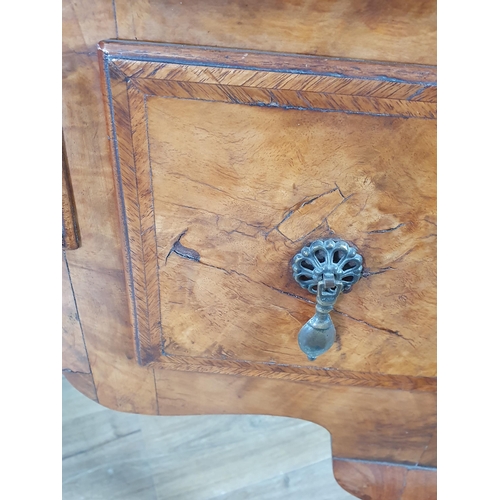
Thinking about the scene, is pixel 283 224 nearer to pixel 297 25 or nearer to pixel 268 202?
pixel 268 202

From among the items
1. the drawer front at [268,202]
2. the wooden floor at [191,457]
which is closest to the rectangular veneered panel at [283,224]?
the drawer front at [268,202]

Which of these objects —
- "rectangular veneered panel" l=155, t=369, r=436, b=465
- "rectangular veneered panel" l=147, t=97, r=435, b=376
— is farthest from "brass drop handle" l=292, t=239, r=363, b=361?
"rectangular veneered panel" l=155, t=369, r=436, b=465

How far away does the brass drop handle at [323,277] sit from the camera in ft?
1.49

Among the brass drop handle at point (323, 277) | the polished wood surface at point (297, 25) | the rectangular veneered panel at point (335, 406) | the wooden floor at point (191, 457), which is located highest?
the polished wood surface at point (297, 25)

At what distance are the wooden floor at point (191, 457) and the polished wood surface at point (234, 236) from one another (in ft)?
1.01

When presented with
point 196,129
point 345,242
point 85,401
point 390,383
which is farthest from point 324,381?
point 85,401

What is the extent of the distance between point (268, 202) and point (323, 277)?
0.07 m

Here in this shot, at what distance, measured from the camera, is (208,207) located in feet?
1.49

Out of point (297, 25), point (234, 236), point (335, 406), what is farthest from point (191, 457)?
point (297, 25)

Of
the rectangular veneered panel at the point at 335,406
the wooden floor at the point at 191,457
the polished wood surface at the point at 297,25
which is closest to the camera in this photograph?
the polished wood surface at the point at 297,25

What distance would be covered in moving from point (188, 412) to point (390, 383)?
213mm

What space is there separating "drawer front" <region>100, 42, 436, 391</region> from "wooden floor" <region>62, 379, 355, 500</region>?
0.41m

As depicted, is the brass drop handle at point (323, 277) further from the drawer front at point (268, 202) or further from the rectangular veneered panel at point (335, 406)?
the rectangular veneered panel at point (335, 406)

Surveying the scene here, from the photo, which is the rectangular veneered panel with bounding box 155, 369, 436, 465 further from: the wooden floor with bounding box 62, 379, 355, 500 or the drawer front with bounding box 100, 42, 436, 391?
the wooden floor with bounding box 62, 379, 355, 500
